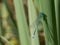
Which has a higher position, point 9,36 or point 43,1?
→ point 43,1

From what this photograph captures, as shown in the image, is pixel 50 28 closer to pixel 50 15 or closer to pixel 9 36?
pixel 50 15

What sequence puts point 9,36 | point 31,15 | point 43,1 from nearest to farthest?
point 43,1 < point 31,15 < point 9,36

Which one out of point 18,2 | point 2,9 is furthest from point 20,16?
point 2,9

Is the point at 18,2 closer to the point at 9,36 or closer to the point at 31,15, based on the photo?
the point at 31,15

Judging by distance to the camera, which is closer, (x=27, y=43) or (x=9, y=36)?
(x=27, y=43)

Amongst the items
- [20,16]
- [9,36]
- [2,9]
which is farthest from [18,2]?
[9,36]

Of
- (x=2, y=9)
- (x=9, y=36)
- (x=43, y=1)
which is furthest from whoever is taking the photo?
(x=9, y=36)

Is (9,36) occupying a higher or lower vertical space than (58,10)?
lower

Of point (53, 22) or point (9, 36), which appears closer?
point (53, 22)

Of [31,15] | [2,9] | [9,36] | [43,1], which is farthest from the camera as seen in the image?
[9,36]
